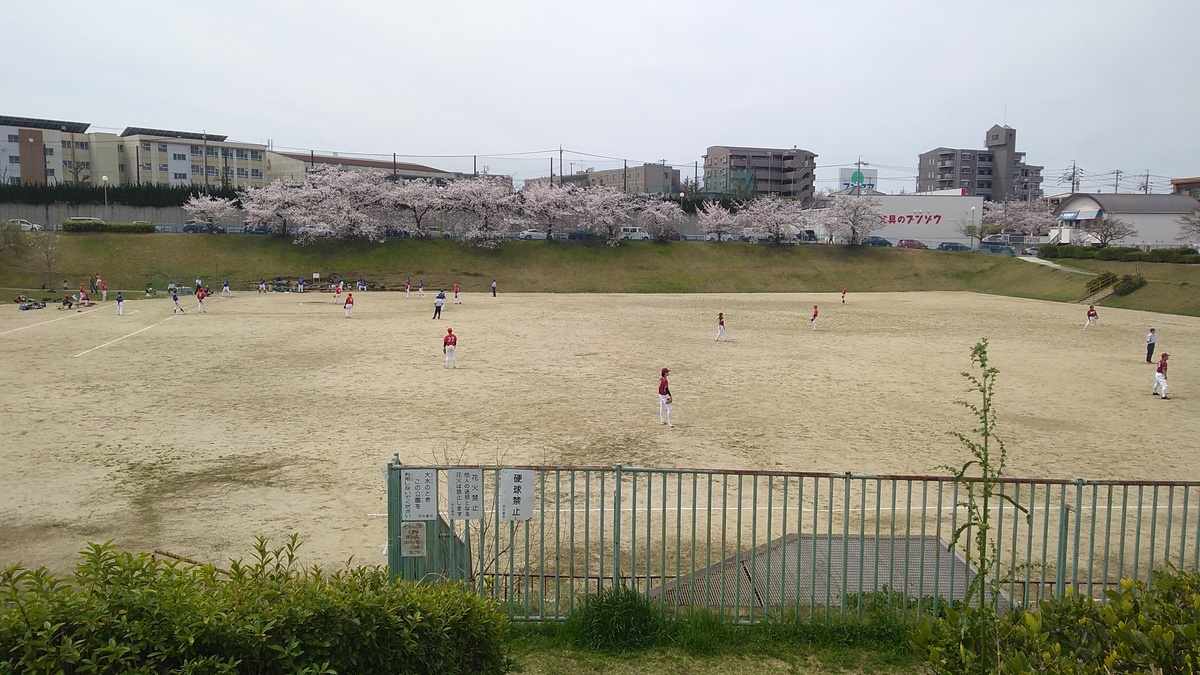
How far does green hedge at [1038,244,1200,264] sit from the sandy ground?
2550 cm

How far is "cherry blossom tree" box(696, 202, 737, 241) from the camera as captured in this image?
274 ft

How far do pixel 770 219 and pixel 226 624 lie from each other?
80.0m

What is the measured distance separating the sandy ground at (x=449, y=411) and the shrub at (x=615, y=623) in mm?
4206

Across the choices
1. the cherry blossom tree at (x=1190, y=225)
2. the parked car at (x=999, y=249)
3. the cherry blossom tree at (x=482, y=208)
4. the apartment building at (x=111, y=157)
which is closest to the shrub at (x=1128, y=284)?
the parked car at (x=999, y=249)

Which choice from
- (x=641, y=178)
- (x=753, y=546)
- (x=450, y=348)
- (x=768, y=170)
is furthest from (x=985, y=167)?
(x=753, y=546)

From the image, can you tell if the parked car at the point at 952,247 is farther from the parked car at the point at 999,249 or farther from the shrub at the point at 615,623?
the shrub at the point at 615,623

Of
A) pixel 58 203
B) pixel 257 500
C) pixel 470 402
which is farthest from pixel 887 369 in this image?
pixel 58 203

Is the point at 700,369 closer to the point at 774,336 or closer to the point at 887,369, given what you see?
the point at 887,369

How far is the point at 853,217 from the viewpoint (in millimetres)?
79375

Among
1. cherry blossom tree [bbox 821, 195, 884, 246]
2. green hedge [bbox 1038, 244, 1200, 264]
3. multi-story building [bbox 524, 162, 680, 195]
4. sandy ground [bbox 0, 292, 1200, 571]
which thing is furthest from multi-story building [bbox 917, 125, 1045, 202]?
sandy ground [bbox 0, 292, 1200, 571]

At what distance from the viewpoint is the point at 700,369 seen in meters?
25.0

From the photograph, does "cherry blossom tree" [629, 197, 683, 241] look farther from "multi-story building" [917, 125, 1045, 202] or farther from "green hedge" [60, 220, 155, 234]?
"multi-story building" [917, 125, 1045, 202]

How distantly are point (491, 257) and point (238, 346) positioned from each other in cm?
4151

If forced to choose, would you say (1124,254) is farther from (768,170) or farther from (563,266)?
(768,170)
